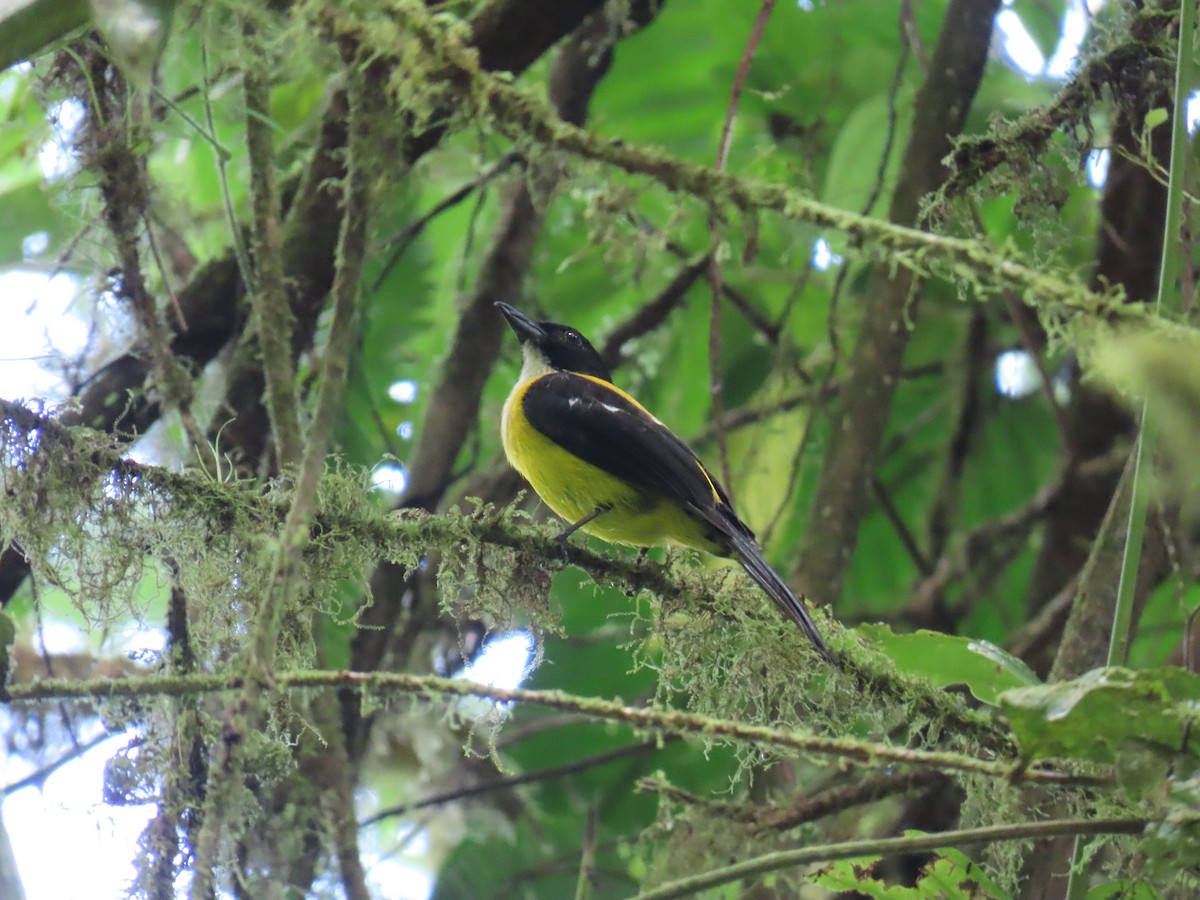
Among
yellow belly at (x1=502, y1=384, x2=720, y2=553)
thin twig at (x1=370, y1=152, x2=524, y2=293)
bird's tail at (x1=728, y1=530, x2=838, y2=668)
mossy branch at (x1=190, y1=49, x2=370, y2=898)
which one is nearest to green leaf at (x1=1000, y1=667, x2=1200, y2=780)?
bird's tail at (x1=728, y1=530, x2=838, y2=668)

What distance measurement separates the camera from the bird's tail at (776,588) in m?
2.48

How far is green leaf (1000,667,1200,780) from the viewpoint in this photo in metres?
1.78

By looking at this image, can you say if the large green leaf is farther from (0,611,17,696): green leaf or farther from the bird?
(0,611,17,696): green leaf

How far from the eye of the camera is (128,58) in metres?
1.88

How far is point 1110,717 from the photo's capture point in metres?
1.81

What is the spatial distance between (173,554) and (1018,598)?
4.15 m

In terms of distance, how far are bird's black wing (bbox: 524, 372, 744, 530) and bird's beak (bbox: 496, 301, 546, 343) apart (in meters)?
0.51

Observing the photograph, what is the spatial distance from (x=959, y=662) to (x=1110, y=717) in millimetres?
518

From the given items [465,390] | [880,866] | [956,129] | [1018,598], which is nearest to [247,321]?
→ [465,390]

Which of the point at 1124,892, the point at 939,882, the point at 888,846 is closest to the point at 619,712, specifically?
the point at 888,846

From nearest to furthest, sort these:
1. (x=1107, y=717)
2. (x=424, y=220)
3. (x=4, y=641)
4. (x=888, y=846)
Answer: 1. (x=1107, y=717)
2. (x=888, y=846)
3. (x=4, y=641)
4. (x=424, y=220)

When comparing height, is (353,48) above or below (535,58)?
below

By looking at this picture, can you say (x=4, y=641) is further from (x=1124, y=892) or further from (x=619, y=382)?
(x=619, y=382)

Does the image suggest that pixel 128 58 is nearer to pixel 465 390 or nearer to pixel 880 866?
pixel 465 390
